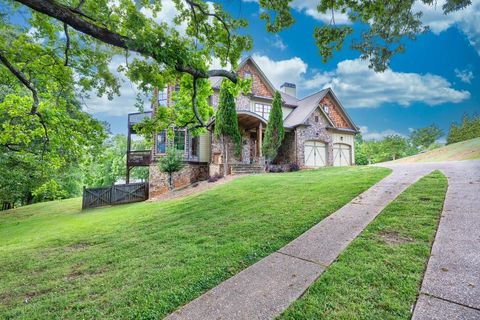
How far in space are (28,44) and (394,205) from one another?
9365 millimetres

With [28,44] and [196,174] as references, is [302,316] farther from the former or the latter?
[196,174]

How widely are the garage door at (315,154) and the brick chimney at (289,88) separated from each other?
7.35 meters

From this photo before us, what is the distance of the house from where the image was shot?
591 inches

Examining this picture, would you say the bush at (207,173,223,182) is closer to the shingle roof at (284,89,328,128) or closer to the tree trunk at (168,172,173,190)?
the tree trunk at (168,172,173,190)

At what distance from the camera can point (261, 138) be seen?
15.3 metres

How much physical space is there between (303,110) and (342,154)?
17.1ft

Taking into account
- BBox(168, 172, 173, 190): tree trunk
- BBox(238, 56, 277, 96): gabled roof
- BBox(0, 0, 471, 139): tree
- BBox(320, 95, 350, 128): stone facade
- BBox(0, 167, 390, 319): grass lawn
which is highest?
BBox(238, 56, 277, 96): gabled roof

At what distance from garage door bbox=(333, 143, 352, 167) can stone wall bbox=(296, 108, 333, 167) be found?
785mm

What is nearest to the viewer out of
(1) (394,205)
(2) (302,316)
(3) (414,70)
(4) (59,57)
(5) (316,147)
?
(2) (302,316)

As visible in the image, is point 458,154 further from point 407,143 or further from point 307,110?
point 407,143

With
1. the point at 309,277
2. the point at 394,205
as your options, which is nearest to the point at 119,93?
the point at 309,277

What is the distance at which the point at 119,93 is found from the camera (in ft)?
21.8

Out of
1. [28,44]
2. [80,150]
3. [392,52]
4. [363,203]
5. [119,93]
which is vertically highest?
[28,44]

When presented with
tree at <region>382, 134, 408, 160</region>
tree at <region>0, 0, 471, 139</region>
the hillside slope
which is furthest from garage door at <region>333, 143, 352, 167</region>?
tree at <region>382, 134, 408, 160</region>
